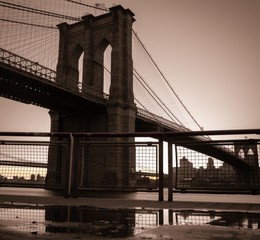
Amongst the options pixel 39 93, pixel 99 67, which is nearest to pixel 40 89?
pixel 39 93

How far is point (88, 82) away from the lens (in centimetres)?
3103

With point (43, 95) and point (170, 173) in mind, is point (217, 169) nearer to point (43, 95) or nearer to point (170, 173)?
point (170, 173)

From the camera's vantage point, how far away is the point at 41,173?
5352 millimetres

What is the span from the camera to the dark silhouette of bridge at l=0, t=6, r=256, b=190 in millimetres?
23844

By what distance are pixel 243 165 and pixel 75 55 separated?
31.6 m

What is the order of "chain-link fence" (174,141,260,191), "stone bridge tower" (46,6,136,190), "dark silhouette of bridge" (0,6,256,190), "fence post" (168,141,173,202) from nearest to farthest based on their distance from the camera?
"chain-link fence" (174,141,260,191) → "fence post" (168,141,173,202) → "dark silhouette of bridge" (0,6,256,190) → "stone bridge tower" (46,6,136,190)

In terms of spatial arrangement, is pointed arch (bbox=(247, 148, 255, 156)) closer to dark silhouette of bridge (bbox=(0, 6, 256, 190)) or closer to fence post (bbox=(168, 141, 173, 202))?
fence post (bbox=(168, 141, 173, 202))

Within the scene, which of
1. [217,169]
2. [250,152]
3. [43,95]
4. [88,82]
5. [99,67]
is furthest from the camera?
[99,67]

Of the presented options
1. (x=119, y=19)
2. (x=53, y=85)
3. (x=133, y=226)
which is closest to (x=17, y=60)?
(x=53, y=85)

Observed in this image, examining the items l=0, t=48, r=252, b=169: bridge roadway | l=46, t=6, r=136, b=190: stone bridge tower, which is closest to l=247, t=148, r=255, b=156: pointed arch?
l=0, t=48, r=252, b=169: bridge roadway

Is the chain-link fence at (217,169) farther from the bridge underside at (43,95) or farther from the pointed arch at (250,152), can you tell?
the bridge underside at (43,95)

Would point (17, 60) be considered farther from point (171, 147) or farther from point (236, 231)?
point (236, 231)

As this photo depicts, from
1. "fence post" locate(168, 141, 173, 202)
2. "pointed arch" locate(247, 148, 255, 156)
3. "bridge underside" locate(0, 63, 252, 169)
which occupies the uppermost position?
"bridge underside" locate(0, 63, 252, 169)

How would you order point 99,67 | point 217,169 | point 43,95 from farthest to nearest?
point 99,67
point 43,95
point 217,169
